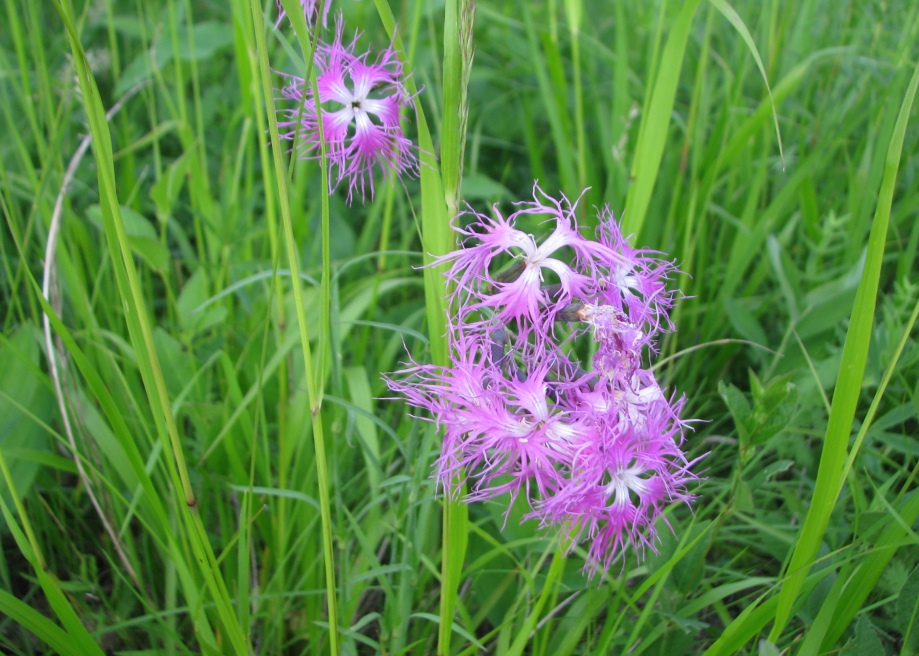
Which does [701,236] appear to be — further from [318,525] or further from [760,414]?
[318,525]

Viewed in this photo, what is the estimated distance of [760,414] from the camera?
0.90 m

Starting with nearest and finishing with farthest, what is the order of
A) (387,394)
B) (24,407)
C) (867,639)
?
(867,639)
(24,407)
(387,394)

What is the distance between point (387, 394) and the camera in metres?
1.39

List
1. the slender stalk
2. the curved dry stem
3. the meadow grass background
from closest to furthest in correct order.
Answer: the slender stalk < the meadow grass background < the curved dry stem

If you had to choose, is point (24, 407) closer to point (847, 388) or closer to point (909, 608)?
point (847, 388)

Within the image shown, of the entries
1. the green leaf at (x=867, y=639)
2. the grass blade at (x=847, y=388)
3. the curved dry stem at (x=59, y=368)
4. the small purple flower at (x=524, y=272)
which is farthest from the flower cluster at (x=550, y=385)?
the curved dry stem at (x=59, y=368)

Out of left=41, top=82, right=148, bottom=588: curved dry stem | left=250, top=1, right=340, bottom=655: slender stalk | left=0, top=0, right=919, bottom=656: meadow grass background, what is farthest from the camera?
left=41, top=82, right=148, bottom=588: curved dry stem

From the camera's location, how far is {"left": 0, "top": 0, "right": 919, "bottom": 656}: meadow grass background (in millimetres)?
828

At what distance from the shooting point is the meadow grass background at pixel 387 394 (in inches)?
32.6

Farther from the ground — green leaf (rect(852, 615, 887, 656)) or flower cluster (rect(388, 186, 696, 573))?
flower cluster (rect(388, 186, 696, 573))

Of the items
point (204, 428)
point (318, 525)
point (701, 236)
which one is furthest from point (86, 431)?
point (701, 236)

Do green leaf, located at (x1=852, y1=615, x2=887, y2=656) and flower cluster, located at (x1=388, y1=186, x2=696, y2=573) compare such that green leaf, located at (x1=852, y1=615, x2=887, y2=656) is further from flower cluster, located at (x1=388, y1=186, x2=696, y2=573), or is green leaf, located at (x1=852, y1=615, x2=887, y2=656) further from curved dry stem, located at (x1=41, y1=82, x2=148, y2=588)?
curved dry stem, located at (x1=41, y1=82, x2=148, y2=588)

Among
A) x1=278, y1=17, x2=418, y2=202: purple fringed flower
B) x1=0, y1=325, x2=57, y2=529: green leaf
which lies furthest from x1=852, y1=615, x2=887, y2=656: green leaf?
x1=0, y1=325, x2=57, y2=529: green leaf

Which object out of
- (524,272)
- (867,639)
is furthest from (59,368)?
(867,639)
